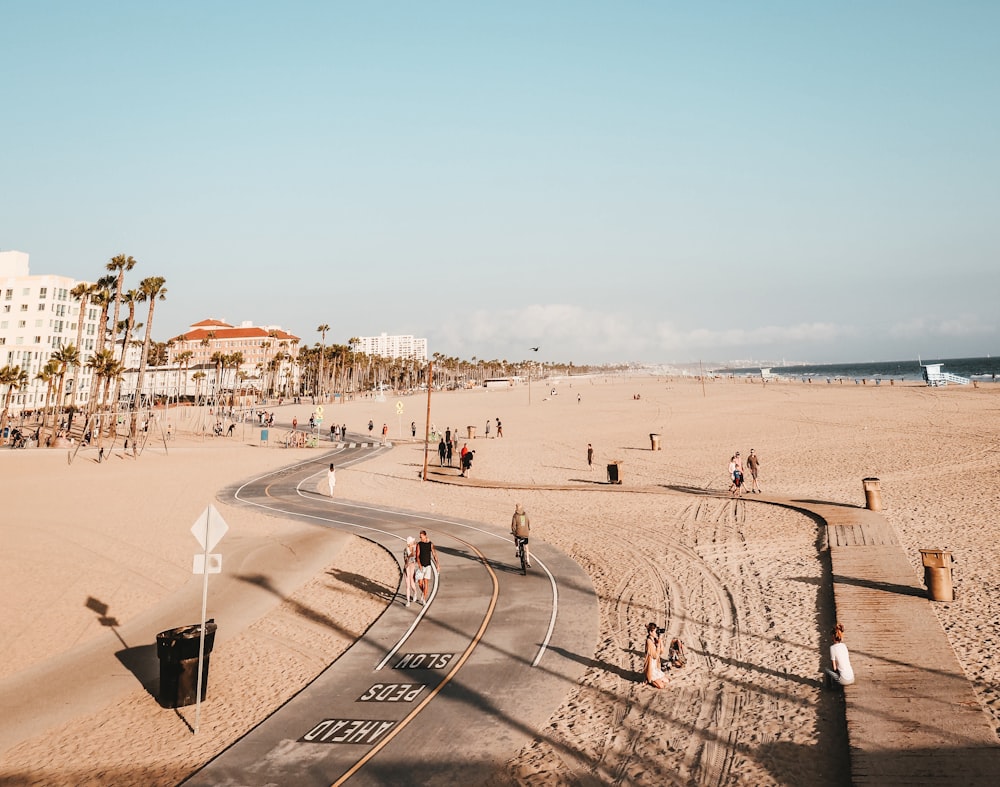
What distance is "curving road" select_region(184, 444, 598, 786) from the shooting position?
8602mm

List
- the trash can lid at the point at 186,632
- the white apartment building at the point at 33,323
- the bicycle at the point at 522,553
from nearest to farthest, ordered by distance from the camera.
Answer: the trash can lid at the point at 186,632
the bicycle at the point at 522,553
the white apartment building at the point at 33,323

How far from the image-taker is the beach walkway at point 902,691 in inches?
304

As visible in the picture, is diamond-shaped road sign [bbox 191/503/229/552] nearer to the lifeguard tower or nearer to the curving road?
the curving road

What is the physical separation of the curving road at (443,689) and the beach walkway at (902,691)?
15.0 feet

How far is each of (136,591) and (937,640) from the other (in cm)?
1930

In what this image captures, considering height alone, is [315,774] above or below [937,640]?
below

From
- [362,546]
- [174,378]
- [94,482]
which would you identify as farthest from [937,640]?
[174,378]

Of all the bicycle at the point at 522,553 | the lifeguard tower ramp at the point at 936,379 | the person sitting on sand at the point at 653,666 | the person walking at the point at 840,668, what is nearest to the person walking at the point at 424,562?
the bicycle at the point at 522,553

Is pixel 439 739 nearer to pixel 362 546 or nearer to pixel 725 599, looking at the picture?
pixel 725 599

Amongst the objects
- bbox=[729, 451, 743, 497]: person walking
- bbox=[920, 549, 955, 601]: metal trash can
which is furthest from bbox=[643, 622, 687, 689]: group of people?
bbox=[729, 451, 743, 497]: person walking

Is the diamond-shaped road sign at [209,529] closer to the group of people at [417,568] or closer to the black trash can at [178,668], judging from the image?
the black trash can at [178,668]

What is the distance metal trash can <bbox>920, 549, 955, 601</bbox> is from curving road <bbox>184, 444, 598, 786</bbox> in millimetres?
7180

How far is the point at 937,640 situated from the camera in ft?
37.1

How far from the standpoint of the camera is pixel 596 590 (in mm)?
15914
